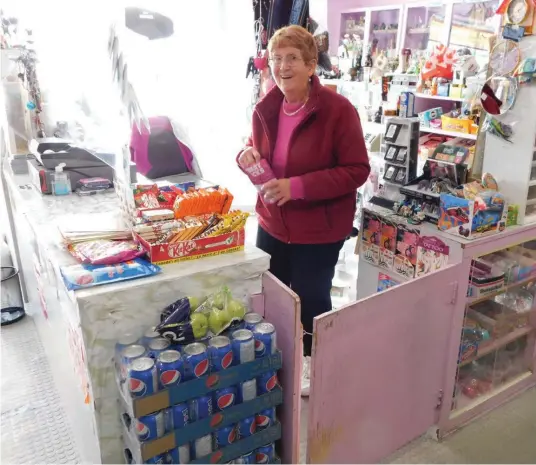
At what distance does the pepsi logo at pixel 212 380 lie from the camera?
4.07ft

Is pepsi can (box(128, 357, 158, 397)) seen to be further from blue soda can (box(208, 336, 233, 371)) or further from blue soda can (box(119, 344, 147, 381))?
blue soda can (box(208, 336, 233, 371))

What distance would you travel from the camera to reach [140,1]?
2.00 m

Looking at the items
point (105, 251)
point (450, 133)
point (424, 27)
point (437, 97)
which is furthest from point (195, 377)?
point (424, 27)

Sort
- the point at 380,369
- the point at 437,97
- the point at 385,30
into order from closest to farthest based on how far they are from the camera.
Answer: the point at 380,369
the point at 437,97
the point at 385,30

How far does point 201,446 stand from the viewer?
51.1 inches

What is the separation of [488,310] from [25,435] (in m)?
2.01

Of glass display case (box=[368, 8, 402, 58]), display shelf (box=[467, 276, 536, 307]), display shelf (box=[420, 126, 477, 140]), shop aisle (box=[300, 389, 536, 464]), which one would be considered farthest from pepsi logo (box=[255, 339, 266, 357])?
glass display case (box=[368, 8, 402, 58])

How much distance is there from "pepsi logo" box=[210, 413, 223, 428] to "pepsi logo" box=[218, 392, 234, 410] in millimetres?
20

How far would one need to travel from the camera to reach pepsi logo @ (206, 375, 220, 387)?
124 centimetres

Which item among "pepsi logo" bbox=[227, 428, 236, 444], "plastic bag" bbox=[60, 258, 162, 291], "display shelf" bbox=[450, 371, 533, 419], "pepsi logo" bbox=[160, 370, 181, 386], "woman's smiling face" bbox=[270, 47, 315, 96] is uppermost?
"woman's smiling face" bbox=[270, 47, 315, 96]

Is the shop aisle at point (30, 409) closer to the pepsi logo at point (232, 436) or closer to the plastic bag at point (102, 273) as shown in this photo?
the pepsi logo at point (232, 436)

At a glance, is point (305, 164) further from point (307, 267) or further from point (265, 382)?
point (265, 382)

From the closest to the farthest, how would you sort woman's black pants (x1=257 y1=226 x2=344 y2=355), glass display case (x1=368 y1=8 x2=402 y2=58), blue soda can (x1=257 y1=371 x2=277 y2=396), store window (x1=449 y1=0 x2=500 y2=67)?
1. blue soda can (x1=257 y1=371 x2=277 y2=396)
2. woman's black pants (x1=257 y1=226 x2=344 y2=355)
3. store window (x1=449 y1=0 x2=500 y2=67)
4. glass display case (x1=368 y1=8 x2=402 y2=58)

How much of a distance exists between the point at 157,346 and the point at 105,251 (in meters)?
0.33
